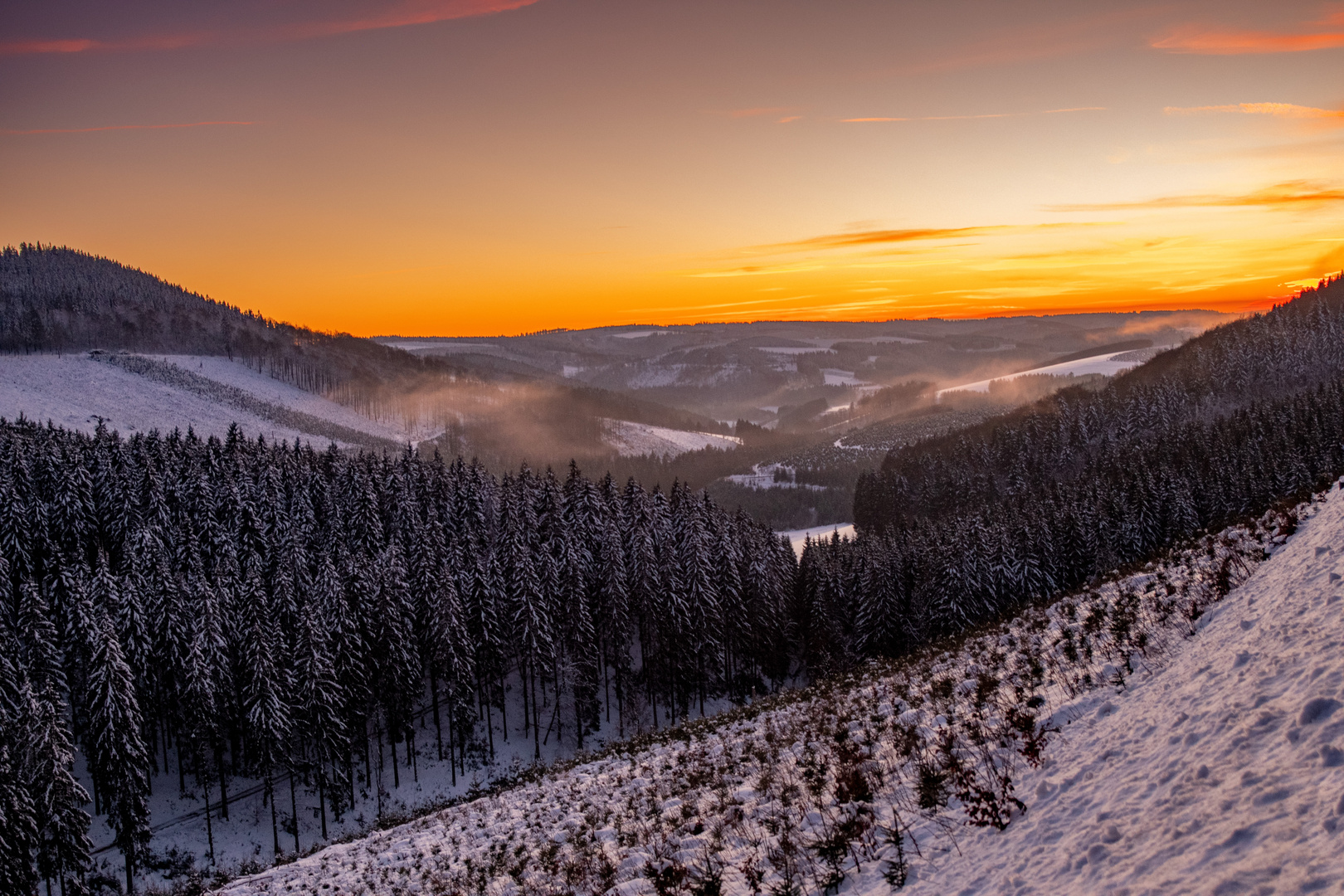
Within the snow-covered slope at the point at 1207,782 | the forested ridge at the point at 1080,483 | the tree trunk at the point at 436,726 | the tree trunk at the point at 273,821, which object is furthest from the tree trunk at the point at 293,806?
the snow-covered slope at the point at 1207,782

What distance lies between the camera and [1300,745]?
27.2 ft

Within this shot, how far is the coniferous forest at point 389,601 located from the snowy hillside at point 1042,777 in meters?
26.1

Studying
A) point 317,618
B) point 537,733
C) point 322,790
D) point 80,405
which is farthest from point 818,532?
point 80,405

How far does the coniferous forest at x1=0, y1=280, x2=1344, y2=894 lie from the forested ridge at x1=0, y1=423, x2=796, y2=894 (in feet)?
0.75

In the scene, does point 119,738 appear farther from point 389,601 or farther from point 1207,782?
point 1207,782

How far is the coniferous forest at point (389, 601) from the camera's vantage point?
4434 cm

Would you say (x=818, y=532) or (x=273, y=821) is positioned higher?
(x=273, y=821)

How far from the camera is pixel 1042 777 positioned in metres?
11.0

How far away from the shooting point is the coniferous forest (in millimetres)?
44344

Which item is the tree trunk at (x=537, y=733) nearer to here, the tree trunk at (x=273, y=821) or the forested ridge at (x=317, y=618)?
the forested ridge at (x=317, y=618)

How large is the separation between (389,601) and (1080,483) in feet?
301

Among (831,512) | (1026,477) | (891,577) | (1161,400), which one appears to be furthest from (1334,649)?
(831,512)

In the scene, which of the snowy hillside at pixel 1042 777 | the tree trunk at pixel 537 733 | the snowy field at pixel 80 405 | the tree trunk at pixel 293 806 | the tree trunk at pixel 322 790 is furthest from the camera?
the snowy field at pixel 80 405

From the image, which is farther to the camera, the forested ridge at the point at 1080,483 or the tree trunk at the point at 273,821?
the forested ridge at the point at 1080,483
